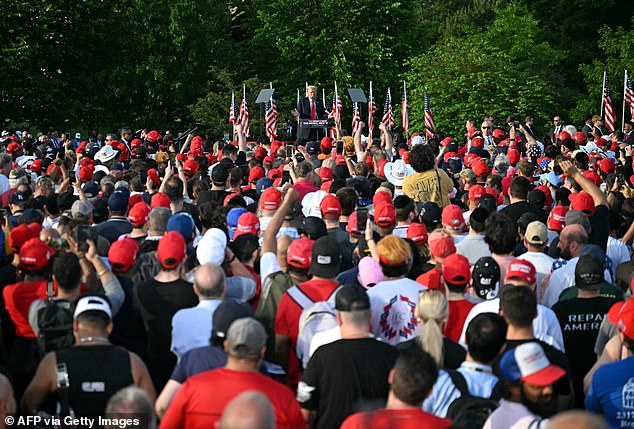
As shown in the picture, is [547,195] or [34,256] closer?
[34,256]

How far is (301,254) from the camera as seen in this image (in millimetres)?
7355

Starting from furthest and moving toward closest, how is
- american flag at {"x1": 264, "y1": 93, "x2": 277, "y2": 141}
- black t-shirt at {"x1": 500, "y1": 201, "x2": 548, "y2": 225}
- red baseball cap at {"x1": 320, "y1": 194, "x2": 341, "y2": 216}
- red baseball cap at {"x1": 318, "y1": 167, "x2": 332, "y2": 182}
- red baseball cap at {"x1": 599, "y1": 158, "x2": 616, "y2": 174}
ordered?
american flag at {"x1": 264, "y1": 93, "x2": 277, "y2": 141} → red baseball cap at {"x1": 599, "y1": 158, "x2": 616, "y2": 174} → red baseball cap at {"x1": 318, "y1": 167, "x2": 332, "y2": 182} → black t-shirt at {"x1": 500, "y1": 201, "x2": 548, "y2": 225} → red baseball cap at {"x1": 320, "y1": 194, "x2": 341, "y2": 216}

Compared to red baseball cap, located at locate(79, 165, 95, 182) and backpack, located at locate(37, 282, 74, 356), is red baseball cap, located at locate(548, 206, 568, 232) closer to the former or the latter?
backpack, located at locate(37, 282, 74, 356)

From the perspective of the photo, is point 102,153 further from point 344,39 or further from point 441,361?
point 344,39

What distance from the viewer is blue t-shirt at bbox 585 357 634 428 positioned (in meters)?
5.95

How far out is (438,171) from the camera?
12133 mm

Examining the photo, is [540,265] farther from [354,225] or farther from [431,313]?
[431,313]

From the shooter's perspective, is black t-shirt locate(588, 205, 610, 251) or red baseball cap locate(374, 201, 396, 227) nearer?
red baseball cap locate(374, 201, 396, 227)

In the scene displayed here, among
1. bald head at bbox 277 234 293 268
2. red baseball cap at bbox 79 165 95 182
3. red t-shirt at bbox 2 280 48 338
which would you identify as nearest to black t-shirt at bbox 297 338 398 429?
bald head at bbox 277 234 293 268

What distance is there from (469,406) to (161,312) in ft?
9.08

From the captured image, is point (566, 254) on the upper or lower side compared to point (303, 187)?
lower

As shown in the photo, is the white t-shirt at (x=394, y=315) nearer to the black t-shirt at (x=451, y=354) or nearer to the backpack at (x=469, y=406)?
the black t-shirt at (x=451, y=354)

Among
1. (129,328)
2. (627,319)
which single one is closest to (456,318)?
(627,319)

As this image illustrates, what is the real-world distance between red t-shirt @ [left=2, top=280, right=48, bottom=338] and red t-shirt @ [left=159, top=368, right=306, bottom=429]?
7.72ft
